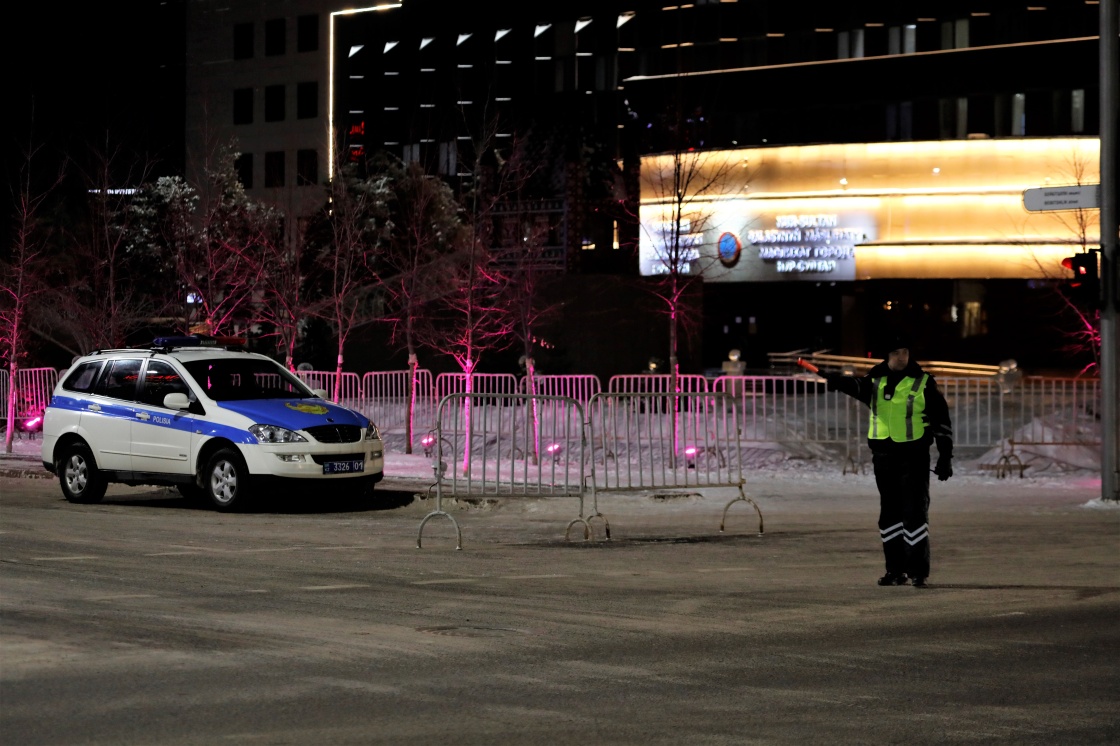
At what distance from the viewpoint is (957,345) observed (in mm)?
46125

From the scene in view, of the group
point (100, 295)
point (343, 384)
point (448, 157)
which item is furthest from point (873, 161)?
point (448, 157)

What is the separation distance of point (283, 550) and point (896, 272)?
35431 millimetres

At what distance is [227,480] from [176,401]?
40.6 inches

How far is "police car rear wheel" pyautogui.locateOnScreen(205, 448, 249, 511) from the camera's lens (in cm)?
1572

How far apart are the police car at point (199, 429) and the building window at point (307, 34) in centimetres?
4746

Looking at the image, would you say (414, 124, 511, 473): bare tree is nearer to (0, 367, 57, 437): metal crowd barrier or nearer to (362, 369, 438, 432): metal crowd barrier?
(362, 369, 438, 432): metal crowd barrier

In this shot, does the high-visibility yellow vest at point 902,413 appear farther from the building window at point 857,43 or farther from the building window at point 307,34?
the building window at point 307,34

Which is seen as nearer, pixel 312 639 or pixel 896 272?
pixel 312 639

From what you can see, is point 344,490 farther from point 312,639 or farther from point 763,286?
point 763,286

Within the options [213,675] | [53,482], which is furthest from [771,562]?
[53,482]

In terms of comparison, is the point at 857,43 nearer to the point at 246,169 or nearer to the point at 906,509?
the point at 246,169

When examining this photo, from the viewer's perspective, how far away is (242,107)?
6469 centimetres

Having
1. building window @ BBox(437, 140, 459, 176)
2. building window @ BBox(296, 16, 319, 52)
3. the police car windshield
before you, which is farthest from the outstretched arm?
building window @ BBox(437, 140, 459, 176)

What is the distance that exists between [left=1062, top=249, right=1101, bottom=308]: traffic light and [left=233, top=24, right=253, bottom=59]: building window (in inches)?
2064
